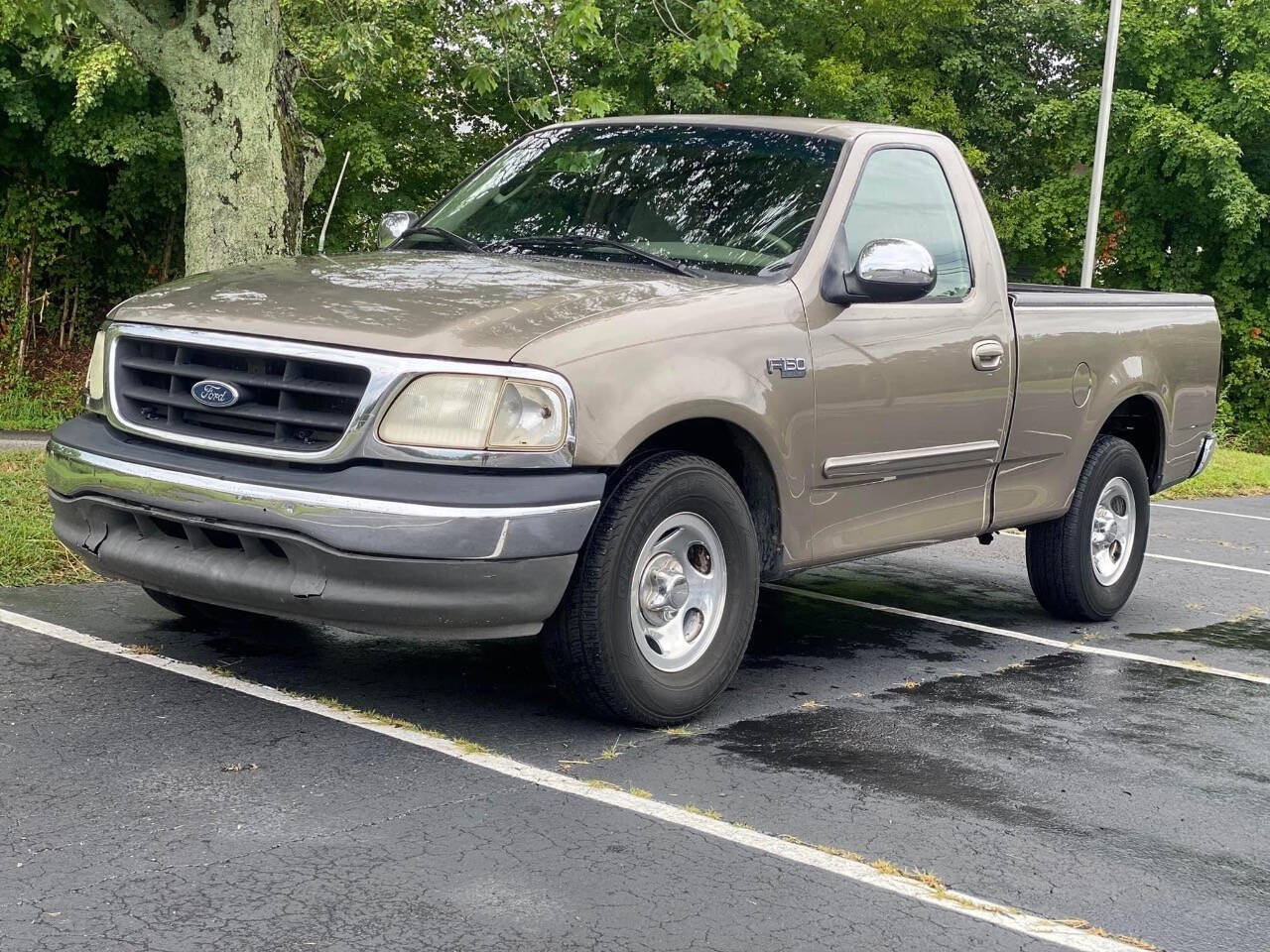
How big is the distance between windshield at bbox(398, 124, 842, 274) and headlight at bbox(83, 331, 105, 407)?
1394 mm

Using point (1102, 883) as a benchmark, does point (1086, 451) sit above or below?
above

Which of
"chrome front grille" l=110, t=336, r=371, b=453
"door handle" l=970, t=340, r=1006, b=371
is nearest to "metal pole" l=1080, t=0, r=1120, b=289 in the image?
"door handle" l=970, t=340, r=1006, b=371

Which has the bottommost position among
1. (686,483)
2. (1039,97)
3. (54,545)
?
(54,545)

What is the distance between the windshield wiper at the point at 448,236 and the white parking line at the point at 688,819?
5.89 ft

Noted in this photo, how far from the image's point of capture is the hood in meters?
4.48

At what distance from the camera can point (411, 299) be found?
4.79 meters

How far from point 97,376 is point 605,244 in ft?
5.89

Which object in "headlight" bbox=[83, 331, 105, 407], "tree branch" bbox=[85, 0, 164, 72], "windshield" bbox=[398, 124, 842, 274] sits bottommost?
"headlight" bbox=[83, 331, 105, 407]

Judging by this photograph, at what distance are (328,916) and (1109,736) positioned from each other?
3004 millimetres

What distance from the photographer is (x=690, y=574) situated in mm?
5047

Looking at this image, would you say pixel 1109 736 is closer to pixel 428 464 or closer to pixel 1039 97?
pixel 428 464

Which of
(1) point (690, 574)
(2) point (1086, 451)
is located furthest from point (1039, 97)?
(1) point (690, 574)

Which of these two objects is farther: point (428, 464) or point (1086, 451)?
point (1086, 451)

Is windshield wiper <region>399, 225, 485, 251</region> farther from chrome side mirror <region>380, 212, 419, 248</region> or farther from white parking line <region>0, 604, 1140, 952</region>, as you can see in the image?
white parking line <region>0, 604, 1140, 952</region>
